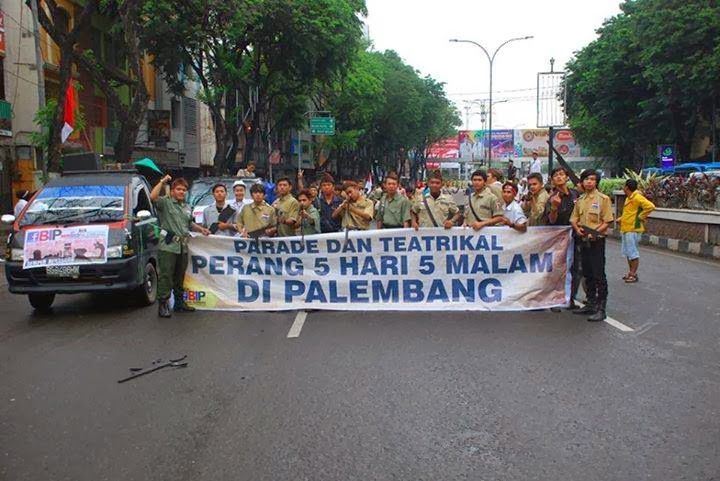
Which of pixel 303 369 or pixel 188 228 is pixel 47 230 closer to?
pixel 188 228

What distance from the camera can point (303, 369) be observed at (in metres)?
6.15

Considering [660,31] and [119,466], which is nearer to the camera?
[119,466]

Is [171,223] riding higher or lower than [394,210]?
lower

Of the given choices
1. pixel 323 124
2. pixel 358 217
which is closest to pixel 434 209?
pixel 358 217

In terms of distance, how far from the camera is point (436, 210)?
923cm

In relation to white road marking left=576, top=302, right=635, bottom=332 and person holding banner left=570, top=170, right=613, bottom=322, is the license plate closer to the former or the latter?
person holding banner left=570, top=170, right=613, bottom=322

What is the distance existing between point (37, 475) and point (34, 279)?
5192 millimetres

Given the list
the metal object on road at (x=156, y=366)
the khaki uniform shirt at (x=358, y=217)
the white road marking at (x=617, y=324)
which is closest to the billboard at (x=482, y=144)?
the khaki uniform shirt at (x=358, y=217)

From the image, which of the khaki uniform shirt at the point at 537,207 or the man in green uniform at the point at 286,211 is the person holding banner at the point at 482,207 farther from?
the man in green uniform at the point at 286,211

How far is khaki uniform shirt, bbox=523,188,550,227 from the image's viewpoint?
9148mm

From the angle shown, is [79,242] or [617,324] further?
[79,242]

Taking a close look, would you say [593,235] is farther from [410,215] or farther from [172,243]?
[172,243]

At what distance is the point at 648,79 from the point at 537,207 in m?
29.2

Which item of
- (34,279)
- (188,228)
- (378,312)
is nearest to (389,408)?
(378,312)
